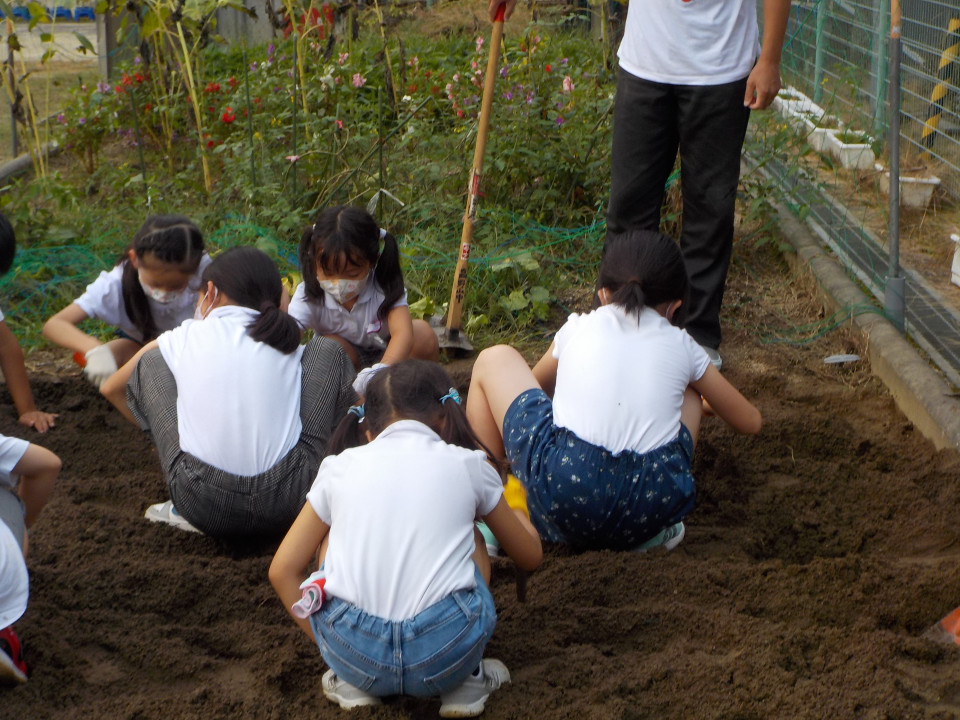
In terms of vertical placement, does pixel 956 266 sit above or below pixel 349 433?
below

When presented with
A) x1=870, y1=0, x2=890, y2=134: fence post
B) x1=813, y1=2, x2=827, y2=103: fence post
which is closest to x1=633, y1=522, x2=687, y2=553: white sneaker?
x1=870, y1=0, x2=890, y2=134: fence post

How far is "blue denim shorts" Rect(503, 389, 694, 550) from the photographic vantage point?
8.76 ft

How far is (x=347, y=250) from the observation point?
341cm

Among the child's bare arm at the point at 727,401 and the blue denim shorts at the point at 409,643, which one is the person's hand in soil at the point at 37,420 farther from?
the child's bare arm at the point at 727,401

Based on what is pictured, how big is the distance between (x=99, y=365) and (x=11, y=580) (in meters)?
1.18

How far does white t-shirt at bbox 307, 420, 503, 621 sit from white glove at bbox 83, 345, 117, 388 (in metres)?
1.45

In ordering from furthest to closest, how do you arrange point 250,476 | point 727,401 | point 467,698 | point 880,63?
point 880,63 → point 727,401 → point 250,476 → point 467,698

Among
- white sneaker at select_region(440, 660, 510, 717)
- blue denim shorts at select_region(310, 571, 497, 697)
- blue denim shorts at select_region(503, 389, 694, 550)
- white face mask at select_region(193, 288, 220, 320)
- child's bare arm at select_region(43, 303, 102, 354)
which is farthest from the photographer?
child's bare arm at select_region(43, 303, 102, 354)

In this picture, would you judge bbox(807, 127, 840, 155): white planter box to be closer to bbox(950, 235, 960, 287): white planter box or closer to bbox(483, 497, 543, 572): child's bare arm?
bbox(950, 235, 960, 287): white planter box

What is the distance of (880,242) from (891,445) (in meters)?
1.65

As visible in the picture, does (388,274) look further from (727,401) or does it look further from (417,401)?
(417,401)

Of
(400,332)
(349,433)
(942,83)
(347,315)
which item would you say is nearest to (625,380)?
Answer: (349,433)

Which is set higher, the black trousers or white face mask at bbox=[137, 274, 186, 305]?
the black trousers

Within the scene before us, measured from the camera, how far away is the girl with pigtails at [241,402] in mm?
2744
